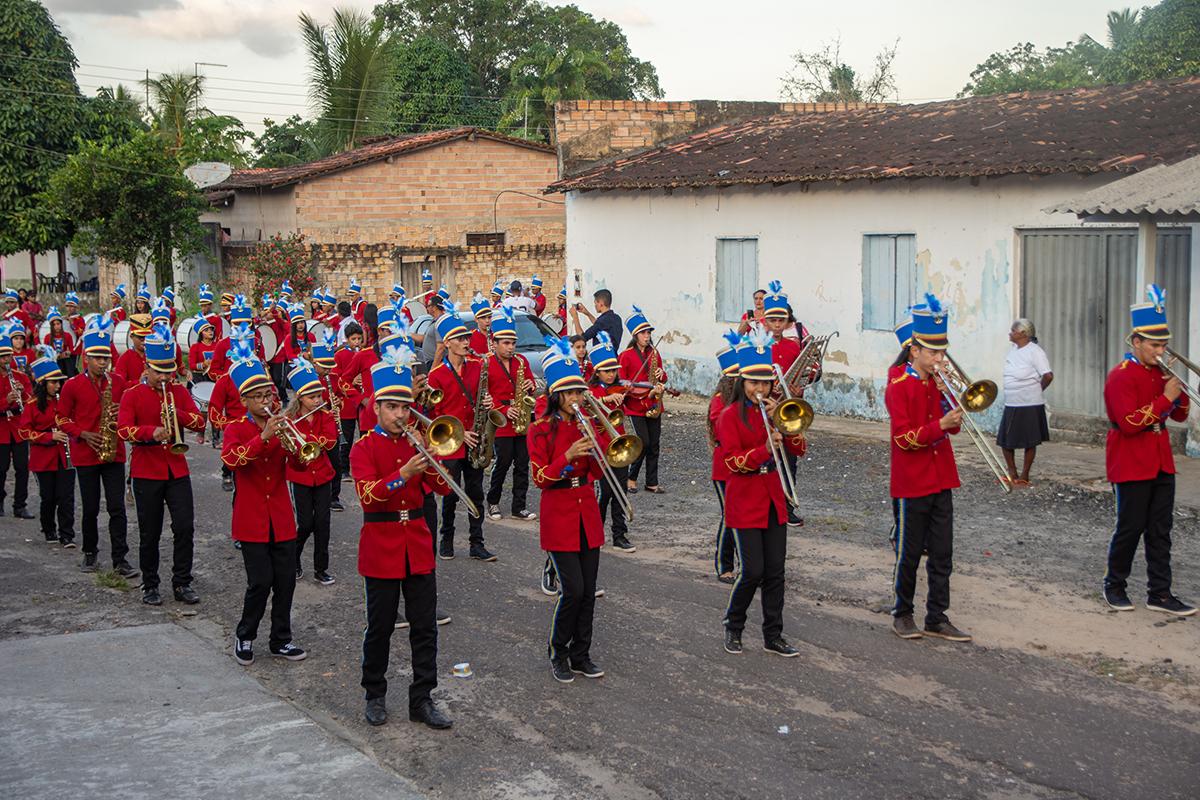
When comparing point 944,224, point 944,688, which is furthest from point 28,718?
point 944,224

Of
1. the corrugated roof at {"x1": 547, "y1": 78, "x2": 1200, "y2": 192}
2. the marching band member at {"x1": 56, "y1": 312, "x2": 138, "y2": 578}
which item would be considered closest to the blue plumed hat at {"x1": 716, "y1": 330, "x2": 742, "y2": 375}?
the marching band member at {"x1": 56, "y1": 312, "x2": 138, "y2": 578}

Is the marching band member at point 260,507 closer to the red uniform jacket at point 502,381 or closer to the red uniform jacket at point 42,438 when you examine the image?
the red uniform jacket at point 502,381

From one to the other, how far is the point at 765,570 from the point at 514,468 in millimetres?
4612

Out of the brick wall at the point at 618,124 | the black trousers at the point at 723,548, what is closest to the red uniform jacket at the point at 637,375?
the black trousers at the point at 723,548

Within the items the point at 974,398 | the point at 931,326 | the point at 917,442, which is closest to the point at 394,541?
the point at 917,442

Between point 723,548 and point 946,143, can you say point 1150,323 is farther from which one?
point 946,143

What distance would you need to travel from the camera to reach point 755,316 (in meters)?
15.3

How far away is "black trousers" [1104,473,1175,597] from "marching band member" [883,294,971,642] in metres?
1.40

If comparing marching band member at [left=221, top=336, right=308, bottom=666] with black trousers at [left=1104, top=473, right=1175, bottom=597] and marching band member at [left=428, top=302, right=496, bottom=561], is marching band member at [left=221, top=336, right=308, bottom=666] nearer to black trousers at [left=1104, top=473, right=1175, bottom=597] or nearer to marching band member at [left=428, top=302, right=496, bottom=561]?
marching band member at [left=428, top=302, right=496, bottom=561]

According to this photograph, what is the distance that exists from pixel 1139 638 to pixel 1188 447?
21.7 ft

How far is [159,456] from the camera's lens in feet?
32.0

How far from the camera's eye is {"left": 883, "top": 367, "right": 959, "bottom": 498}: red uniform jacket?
27.2 ft

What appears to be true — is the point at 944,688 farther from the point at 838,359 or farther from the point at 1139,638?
the point at 838,359

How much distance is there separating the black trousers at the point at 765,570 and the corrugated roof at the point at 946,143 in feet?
29.6
